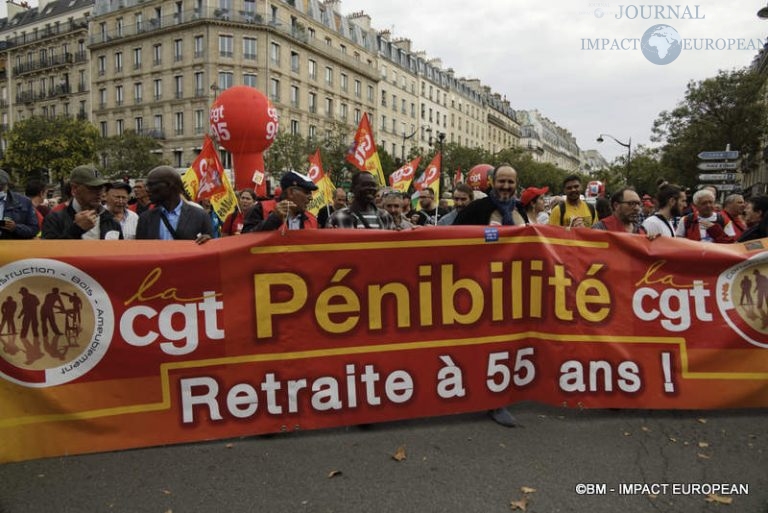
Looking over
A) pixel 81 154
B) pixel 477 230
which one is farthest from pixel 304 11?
pixel 477 230

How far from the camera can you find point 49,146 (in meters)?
36.3

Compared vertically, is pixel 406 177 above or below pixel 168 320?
above

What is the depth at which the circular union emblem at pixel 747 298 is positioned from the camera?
14.0 feet

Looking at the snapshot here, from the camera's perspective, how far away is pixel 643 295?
169 inches

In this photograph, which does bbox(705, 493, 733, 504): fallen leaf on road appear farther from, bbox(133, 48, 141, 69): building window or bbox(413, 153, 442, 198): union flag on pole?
bbox(133, 48, 141, 69): building window

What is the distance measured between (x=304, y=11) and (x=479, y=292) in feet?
174

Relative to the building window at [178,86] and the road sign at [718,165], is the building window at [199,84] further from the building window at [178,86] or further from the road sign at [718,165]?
the road sign at [718,165]

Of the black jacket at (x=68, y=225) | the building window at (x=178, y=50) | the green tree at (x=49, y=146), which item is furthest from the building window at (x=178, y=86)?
the black jacket at (x=68, y=225)

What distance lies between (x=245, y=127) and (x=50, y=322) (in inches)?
319

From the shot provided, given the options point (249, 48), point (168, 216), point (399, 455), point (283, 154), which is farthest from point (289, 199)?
point (249, 48)

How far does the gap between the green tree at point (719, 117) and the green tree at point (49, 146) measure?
38.3 m

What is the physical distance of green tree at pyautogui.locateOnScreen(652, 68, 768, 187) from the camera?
31969 mm

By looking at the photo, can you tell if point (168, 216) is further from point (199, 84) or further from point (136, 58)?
point (136, 58)

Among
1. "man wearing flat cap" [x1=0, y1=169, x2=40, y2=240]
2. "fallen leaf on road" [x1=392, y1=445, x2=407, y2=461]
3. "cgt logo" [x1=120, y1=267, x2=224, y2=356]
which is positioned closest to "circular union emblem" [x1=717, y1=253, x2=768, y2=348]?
"fallen leaf on road" [x1=392, y1=445, x2=407, y2=461]
